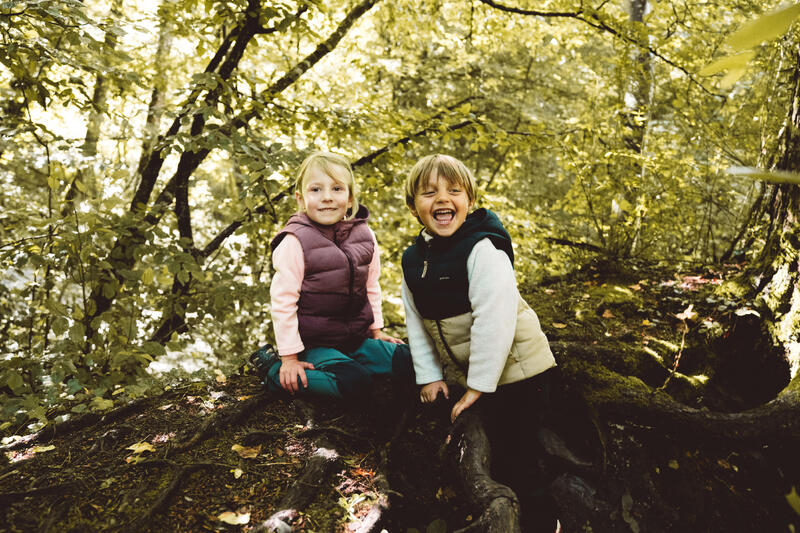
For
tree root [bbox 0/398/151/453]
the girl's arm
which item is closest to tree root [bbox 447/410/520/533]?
the girl's arm

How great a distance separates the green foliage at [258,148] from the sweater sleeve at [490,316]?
200 cm

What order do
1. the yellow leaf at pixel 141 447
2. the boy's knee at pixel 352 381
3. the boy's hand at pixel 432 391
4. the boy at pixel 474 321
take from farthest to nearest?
the boy's knee at pixel 352 381 < the boy's hand at pixel 432 391 < the boy at pixel 474 321 < the yellow leaf at pixel 141 447

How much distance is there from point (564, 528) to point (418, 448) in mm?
796

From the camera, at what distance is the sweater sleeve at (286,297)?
2.74 meters

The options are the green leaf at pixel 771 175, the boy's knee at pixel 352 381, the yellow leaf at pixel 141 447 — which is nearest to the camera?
the green leaf at pixel 771 175

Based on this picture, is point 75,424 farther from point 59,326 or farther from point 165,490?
point 165,490

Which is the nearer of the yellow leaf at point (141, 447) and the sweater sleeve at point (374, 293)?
the yellow leaf at point (141, 447)

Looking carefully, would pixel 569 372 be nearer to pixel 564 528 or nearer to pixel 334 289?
pixel 564 528

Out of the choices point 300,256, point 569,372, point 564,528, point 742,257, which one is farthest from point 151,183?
point 742,257

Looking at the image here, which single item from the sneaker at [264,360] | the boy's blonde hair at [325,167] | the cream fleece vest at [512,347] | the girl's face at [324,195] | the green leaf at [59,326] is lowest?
the sneaker at [264,360]

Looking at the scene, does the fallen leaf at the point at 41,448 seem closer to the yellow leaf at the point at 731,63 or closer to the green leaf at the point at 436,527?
the green leaf at the point at 436,527

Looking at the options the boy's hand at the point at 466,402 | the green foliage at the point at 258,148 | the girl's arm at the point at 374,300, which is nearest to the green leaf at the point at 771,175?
the boy's hand at the point at 466,402

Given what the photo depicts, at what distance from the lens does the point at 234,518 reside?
1.73 m

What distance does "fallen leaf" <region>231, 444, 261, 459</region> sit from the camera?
215 centimetres
